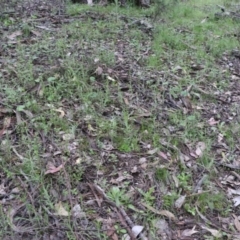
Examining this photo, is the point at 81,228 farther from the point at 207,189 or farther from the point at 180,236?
the point at 207,189

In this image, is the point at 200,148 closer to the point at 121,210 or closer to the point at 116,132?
the point at 116,132

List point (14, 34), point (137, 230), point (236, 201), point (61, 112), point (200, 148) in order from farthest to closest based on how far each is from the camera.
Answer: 1. point (14, 34)
2. point (61, 112)
3. point (200, 148)
4. point (236, 201)
5. point (137, 230)

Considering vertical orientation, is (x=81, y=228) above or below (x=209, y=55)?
below

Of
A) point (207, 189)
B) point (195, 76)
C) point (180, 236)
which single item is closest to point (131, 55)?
point (195, 76)

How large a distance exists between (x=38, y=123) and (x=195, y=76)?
1715mm

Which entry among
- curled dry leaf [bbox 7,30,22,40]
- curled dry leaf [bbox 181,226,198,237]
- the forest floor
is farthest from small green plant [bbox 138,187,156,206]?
curled dry leaf [bbox 7,30,22,40]

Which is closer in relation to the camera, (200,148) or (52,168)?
(52,168)

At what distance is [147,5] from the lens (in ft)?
17.7

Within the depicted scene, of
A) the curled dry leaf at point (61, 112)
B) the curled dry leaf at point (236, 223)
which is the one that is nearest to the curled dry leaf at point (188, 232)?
the curled dry leaf at point (236, 223)

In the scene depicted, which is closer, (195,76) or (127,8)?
(195,76)

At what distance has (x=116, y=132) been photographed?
2.78 meters

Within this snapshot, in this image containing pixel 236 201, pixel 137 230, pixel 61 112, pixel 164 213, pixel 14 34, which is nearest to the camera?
pixel 137 230

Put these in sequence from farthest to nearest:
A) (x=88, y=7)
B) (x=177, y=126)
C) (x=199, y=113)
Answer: (x=88, y=7) < (x=199, y=113) < (x=177, y=126)

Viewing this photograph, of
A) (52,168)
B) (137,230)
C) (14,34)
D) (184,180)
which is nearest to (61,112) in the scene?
(52,168)
